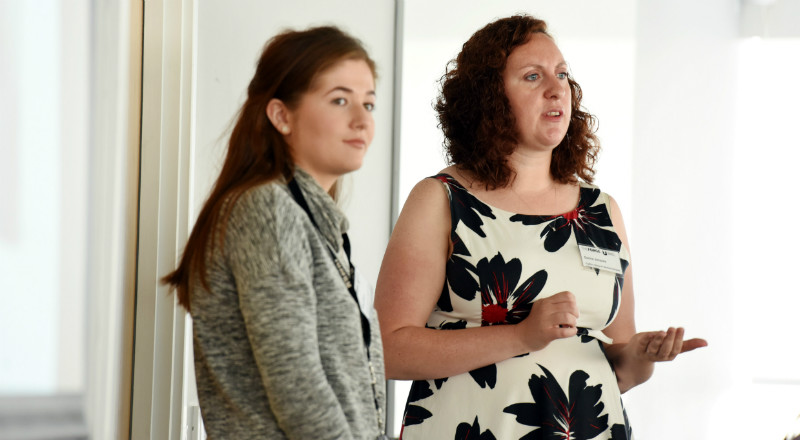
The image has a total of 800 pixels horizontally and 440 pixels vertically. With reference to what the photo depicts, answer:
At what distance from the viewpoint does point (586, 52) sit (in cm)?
357

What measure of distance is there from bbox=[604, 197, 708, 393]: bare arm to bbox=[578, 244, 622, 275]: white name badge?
104 millimetres

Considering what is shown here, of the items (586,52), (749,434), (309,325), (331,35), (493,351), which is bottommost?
(749,434)

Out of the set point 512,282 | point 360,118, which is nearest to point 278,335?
point 360,118

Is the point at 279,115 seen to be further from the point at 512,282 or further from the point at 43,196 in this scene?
the point at 512,282

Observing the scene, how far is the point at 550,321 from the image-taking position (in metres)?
1.62

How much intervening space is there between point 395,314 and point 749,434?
2.85 meters

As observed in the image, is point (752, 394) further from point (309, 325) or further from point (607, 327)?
point (309, 325)

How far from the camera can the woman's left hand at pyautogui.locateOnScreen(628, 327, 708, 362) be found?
5.68 ft

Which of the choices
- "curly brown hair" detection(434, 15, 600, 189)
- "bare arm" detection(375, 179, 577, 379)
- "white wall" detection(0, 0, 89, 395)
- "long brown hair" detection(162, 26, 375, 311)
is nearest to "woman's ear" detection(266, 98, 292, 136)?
"long brown hair" detection(162, 26, 375, 311)

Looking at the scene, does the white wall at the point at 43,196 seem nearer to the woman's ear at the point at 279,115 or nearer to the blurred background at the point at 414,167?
the blurred background at the point at 414,167

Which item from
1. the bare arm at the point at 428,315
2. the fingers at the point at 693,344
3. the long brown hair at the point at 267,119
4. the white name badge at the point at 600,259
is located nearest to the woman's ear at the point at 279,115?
the long brown hair at the point at 267,119

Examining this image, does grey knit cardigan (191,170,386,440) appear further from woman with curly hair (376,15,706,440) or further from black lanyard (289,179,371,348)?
woman with curly hair (376,15,706,440)

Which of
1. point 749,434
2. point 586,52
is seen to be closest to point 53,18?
point 586,52

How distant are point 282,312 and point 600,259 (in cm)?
101
